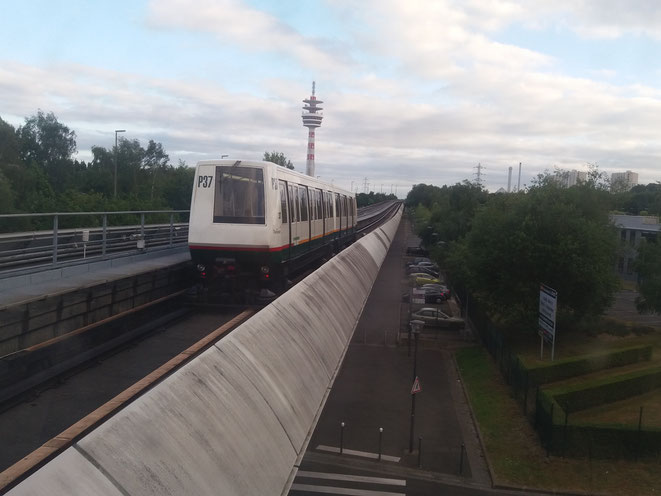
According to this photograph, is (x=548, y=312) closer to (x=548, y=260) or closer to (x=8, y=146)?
(x=548, y=260)

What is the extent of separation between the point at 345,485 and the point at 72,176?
47962 millimetres

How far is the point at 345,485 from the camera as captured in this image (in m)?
12.5

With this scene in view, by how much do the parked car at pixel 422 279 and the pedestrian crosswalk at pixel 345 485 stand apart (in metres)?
25.8

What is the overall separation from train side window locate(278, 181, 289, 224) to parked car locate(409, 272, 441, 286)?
26.0 m

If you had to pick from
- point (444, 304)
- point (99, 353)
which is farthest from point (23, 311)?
point (444, 304)

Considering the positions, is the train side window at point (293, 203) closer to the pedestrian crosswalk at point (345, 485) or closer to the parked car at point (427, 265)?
the pedestrian crosswalk at point (345, 485)

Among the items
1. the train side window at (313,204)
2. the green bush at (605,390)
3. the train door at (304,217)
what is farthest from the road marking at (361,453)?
the train side window at (313,204)

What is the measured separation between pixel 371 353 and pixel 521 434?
787 cm

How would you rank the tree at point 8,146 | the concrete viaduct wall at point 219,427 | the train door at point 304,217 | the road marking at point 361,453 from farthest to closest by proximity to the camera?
the tree at point 8,146 → the train door at point 304,217 → the road marking at point 361,453 → the concrete viaduct wall at point 219,427

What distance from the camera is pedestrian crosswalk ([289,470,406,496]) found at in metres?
12.1

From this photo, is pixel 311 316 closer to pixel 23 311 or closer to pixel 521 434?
pixel 23 311

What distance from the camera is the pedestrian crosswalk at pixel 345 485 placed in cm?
1209

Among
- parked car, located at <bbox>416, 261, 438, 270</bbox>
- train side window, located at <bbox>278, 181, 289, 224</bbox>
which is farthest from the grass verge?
parked car, located at <bbox>416, 261, 438, 270</bbox>

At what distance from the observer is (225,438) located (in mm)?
3766
